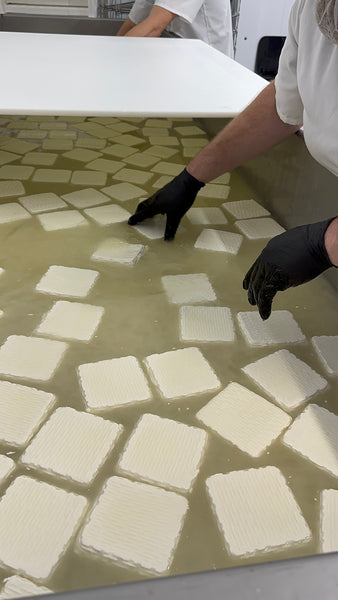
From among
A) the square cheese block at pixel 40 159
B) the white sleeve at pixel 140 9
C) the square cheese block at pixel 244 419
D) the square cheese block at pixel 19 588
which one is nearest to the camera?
the square cheese block at pixel 19 588

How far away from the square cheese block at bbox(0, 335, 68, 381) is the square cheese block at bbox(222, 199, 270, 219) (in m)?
1.21

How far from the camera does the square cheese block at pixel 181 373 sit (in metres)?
1.49

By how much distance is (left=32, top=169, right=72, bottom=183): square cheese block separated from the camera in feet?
8.75

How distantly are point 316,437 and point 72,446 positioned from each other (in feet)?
2.13

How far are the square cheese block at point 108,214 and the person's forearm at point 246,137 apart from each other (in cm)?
43

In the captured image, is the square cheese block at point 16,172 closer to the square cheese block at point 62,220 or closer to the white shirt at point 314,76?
the square cheese block at point 62,220

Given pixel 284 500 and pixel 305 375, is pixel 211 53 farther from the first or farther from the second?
pixel 284 500

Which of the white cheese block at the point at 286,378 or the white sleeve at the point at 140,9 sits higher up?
the white sleeve at the point at 140,9

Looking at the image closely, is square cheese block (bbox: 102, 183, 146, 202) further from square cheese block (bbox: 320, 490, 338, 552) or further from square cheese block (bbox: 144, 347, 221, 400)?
square cheese block (bbox: 320, 490, 338, 552)

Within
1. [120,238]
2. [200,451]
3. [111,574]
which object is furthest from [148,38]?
[111,574]

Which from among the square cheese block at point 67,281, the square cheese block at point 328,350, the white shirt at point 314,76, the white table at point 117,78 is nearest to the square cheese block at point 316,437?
the square cheese block at point 328,350

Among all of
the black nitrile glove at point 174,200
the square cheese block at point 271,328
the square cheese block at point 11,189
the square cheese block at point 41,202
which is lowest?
the square cheese block at point 271,328

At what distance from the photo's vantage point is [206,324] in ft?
5.75

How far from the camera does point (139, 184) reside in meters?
2.70
